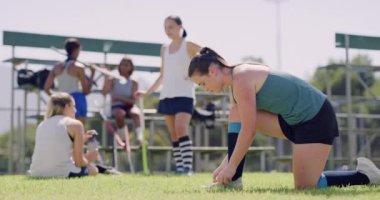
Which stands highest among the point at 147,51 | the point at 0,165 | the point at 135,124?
the point at 147,51

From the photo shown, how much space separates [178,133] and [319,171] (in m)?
3.06

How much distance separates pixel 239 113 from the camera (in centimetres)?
423

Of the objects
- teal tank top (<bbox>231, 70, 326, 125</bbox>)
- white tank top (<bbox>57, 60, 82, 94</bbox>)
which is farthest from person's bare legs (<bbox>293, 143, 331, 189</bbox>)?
white tank top (<bbox>57, 60, 82, 94</bbox>)

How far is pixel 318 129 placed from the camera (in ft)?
14.3

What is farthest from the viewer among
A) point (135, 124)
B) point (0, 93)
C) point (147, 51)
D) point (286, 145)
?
point (286, 145)

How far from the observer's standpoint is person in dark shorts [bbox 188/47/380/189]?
4137mm

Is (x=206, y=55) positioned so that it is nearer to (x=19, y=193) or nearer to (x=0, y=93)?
(x=19, y=193)

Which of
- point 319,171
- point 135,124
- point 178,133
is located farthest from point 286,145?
point 319,171

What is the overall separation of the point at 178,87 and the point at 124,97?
7.57ft

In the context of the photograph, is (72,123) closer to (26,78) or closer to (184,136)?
(184,136)

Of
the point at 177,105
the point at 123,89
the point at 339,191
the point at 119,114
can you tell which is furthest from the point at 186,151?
the point at 339,191

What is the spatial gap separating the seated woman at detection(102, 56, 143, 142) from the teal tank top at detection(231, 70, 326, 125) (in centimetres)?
516

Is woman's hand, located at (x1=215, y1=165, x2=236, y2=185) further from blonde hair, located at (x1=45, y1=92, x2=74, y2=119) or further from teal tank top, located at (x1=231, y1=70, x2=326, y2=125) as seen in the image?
blonde hair, located at (x1=45, y1=92, x2=74, y2=119)

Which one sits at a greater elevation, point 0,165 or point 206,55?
point 206,55
